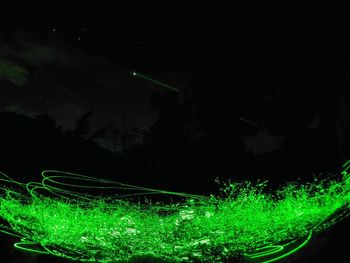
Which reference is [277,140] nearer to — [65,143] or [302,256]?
[302,256]

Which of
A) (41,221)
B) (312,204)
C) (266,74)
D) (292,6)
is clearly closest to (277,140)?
(266,74)

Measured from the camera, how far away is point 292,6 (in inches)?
183

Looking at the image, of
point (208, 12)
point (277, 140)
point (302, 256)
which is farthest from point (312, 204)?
point (208, 12)

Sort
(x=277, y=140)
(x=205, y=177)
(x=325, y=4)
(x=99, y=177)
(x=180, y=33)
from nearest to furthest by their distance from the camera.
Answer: (x=325, y=4) → (x=180, y=33) → (x=277, y=140) → (x=205, y=177) → (x=99, y=177)

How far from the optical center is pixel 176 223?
15.9 feet

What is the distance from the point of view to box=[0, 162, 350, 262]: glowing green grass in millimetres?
3973

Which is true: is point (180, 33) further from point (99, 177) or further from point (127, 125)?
point (99, 177)

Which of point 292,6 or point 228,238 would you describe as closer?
point 228,238

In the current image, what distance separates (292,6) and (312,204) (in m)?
2.41

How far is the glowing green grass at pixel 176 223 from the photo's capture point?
13.0 feet

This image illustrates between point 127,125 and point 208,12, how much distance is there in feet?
11.3

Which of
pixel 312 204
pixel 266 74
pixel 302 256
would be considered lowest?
pixel 302 256

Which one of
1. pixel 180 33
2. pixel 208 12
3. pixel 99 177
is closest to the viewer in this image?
pixel 208 12

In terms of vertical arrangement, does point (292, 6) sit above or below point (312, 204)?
above
